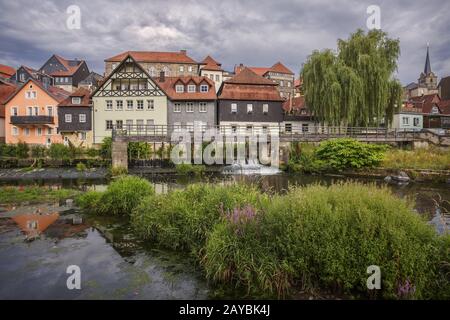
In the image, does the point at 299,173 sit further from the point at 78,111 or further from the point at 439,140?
the point at 78,111

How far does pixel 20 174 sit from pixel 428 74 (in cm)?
11929

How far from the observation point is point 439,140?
33812 millimetres

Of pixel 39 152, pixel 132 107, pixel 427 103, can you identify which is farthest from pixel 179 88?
pixel 427 103

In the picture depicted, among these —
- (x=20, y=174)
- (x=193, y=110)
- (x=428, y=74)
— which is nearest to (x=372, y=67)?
(x=193, y=110)

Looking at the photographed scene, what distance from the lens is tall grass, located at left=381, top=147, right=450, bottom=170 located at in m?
26.3

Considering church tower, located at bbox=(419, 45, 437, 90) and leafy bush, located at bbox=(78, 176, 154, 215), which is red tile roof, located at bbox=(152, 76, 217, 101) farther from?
church tower, located at bbox=(419, 45, 437, 90)

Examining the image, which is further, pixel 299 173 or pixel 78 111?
pixel 78 111

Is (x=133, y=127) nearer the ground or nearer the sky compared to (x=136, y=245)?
nearer the sky

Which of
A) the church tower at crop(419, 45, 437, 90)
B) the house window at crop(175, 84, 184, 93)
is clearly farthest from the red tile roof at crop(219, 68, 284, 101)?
the church tower at crop(419, 45, 437, 90)

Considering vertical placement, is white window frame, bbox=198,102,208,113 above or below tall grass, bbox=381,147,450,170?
above

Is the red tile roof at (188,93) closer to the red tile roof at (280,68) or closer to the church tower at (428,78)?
the red tile roof at (280,68)

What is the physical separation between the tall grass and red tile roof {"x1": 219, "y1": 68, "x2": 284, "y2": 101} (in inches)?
663

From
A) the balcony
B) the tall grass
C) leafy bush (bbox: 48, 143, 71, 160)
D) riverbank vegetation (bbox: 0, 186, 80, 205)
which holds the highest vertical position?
the balcony

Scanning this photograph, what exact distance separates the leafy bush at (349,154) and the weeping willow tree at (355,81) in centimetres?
579
